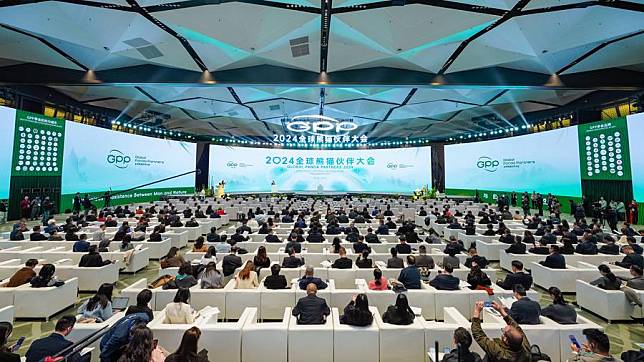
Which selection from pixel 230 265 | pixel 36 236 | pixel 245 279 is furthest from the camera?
pixel 36 236

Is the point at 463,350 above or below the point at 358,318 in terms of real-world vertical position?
above

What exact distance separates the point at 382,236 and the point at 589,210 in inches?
495

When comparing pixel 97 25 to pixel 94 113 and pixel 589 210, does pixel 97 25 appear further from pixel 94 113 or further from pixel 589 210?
pixel 589 210

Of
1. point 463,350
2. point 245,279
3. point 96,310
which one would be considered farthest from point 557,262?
point 96,310

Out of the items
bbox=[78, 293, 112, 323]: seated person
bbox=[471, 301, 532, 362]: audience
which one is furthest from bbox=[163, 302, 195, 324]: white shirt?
bbox=[471, 301, 532, 362]: audience

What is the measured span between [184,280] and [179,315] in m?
1.37

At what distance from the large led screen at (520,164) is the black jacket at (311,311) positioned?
1718cm

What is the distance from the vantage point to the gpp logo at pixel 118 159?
17227 mm

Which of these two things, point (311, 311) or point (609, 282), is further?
point (609, 282)

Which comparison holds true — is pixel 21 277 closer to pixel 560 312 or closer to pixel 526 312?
pixel 526 312

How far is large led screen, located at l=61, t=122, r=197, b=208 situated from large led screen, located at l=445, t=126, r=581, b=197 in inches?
866

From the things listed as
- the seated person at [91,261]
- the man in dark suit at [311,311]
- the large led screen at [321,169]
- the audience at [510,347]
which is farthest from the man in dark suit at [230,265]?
the large led screen at [321,169]

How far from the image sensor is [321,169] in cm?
2822

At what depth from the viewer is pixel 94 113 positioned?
663 inches
